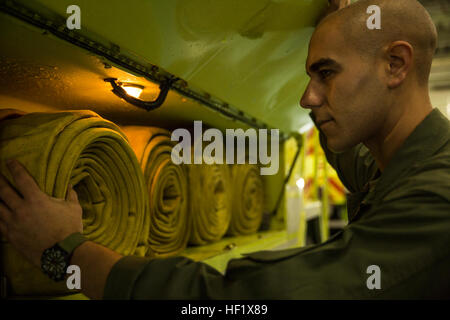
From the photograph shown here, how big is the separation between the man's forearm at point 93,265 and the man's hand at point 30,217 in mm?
55

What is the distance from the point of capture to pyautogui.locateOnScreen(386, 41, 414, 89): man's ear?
1.00 m

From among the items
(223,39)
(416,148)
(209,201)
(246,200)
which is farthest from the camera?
(246,200)

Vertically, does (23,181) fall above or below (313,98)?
below

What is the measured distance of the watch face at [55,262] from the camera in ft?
2.49

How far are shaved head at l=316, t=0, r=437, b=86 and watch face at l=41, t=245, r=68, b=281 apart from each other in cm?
84

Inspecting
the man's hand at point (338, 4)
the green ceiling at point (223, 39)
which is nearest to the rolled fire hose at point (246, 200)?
the green ceiling at point (223, 39)

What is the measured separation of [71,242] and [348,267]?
0.53m

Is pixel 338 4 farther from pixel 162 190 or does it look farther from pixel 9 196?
pixel 9 196

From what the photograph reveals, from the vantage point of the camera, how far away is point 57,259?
0.77m

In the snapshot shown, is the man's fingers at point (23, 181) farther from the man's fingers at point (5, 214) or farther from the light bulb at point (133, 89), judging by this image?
the light bulb at point (133, 89)

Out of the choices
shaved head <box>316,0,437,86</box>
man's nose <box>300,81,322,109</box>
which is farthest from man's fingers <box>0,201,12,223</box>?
shaved head <box>316,0,437,86</box>

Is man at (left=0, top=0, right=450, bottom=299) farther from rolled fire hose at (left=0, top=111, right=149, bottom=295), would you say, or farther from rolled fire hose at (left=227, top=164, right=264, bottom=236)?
rolled fire hose at (left=227, top=164, right=264, bottom=236)

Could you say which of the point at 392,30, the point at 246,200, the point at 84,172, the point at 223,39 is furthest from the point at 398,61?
the point at 246,200
